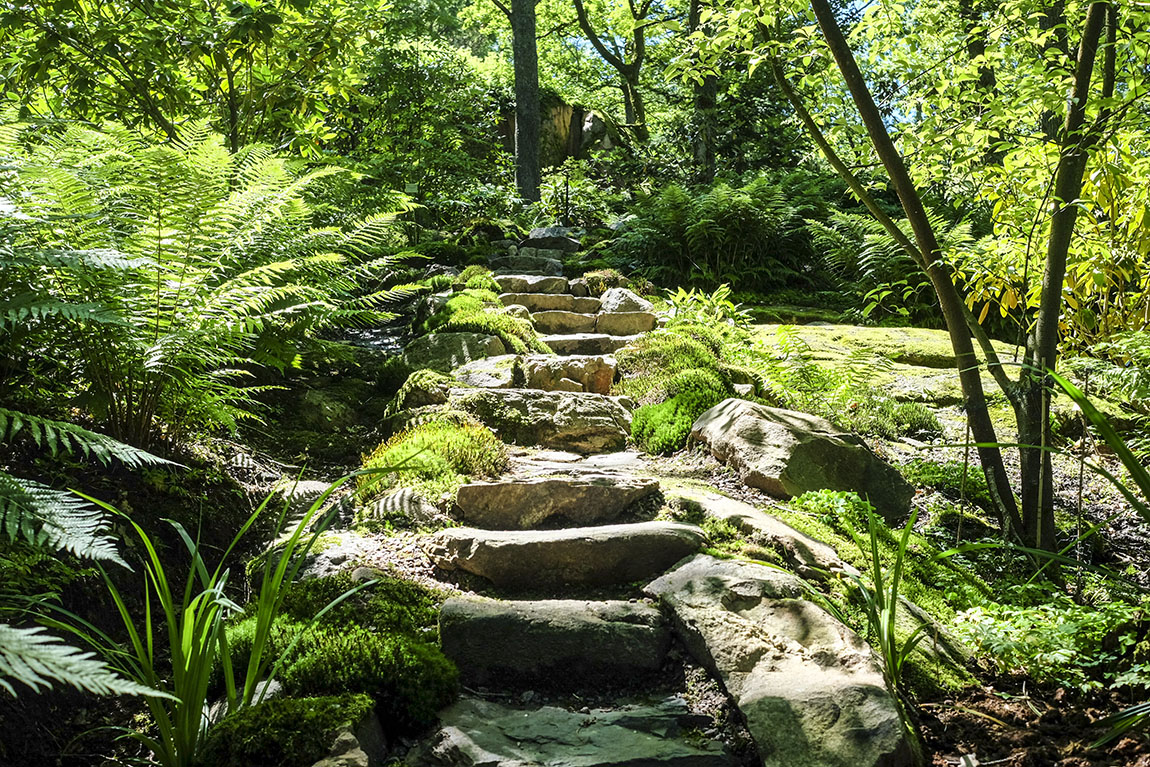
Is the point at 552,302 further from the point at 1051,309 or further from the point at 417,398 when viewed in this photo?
the point at 1051,309

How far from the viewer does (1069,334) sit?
538 centimetres

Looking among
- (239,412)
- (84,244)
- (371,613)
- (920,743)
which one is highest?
(84,244)

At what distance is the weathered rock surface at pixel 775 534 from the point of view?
9.77ft

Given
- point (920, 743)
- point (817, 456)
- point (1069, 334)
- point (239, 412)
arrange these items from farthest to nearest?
point (1069, 334) → point (817, 456) → point (239, 412) → point (920, 743)

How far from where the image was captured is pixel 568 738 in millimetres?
2096

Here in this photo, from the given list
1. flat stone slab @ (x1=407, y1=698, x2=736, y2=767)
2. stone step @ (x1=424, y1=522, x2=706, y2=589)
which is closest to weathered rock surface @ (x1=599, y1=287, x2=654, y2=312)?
stone step @ (x1=424, y1=522, x2=706, y2=589)

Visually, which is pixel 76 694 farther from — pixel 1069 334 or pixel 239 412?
pixel 1069 334

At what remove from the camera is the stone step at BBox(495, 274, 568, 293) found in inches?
324

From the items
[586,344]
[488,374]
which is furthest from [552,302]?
[488,374]

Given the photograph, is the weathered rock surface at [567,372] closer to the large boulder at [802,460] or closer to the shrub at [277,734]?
the large boulder at [802,460]

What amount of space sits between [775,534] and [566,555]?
2.87 ft

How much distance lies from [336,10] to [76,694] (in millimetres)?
5438

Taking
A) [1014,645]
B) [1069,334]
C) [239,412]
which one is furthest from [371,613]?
[1069,334]

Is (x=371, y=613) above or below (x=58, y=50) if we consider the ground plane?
below
